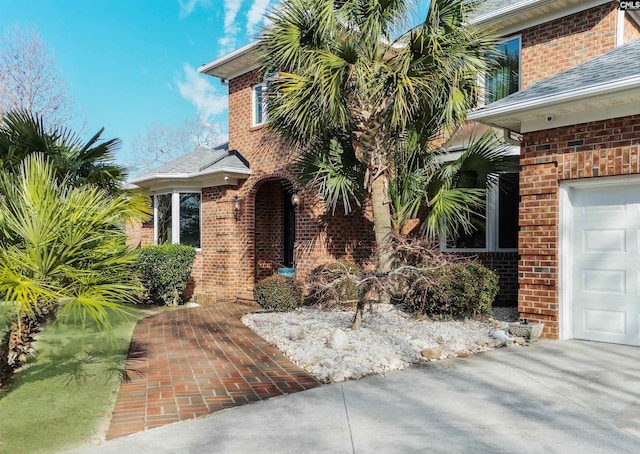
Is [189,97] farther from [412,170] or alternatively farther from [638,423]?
[638,423]

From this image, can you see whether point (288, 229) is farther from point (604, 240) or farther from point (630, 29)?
point (630, 29)

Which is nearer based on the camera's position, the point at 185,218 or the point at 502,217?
the point at 502,217

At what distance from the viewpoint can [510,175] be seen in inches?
384

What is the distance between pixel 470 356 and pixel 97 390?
13.8 feet

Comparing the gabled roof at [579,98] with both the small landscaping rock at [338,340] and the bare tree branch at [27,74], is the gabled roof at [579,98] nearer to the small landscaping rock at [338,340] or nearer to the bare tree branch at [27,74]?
the small landscaping rock at [338,340]

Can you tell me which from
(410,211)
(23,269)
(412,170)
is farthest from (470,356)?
(23,269)

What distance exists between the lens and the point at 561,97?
19.5ft

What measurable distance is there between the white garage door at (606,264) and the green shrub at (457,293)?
54.8 inches

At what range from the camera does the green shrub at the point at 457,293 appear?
748 cm

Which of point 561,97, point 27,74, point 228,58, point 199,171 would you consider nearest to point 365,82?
point 561,97

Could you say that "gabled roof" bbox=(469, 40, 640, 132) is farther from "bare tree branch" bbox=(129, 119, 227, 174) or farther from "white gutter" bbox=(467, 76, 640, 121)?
"bare tree branch" bbox=(129, 119, 227, 174)

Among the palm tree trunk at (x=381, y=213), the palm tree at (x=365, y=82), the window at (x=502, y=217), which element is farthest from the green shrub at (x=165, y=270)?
the window at (x=502, y=217)

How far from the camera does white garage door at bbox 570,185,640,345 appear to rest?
6027mm

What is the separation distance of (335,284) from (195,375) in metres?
2.03
